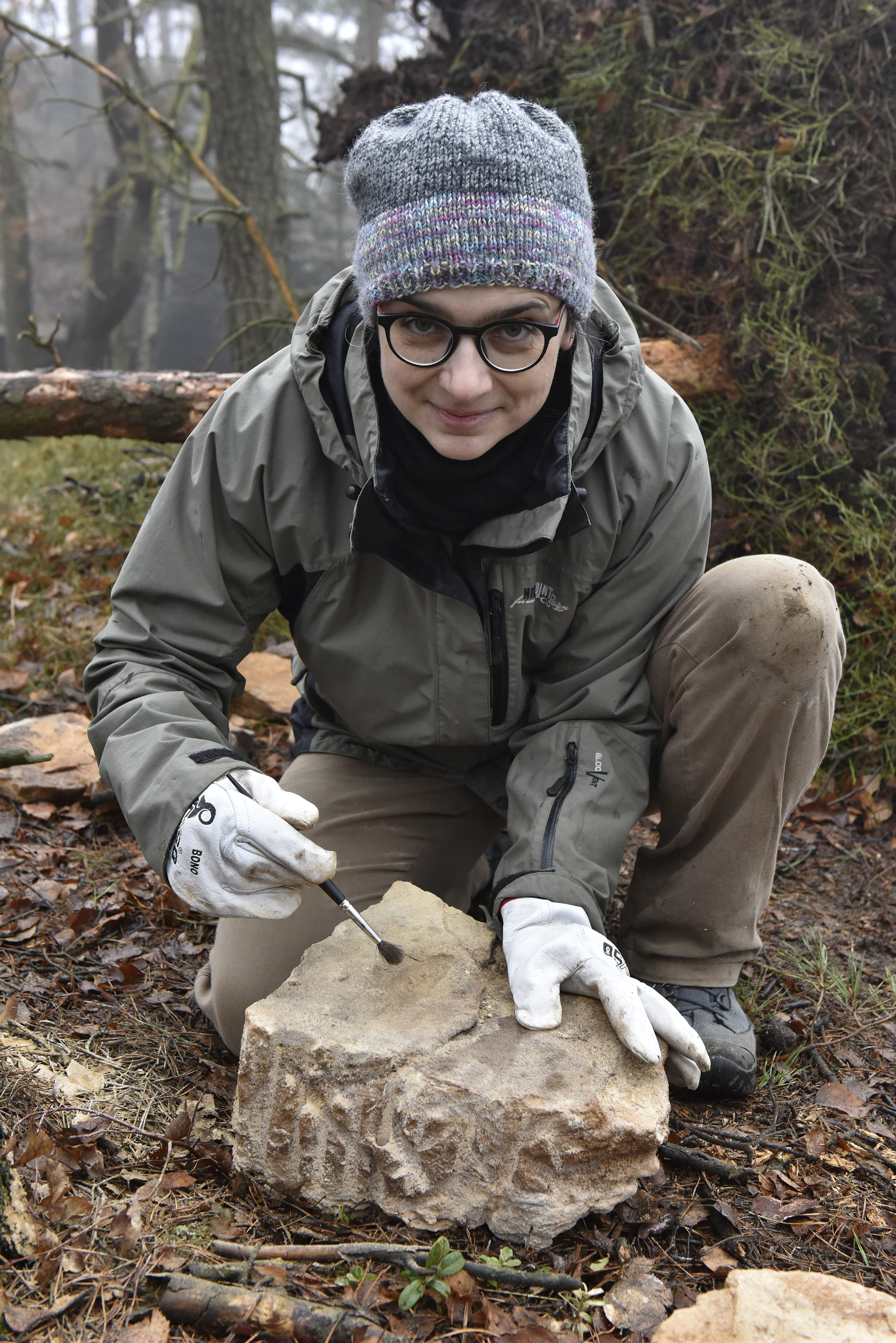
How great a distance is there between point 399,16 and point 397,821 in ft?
32.9

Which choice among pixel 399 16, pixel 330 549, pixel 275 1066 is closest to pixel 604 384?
pixel 330 549

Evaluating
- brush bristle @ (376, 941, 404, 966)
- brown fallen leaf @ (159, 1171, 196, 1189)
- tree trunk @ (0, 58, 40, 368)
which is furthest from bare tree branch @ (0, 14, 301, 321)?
tree trunk @ (0, 58, 40, 368)

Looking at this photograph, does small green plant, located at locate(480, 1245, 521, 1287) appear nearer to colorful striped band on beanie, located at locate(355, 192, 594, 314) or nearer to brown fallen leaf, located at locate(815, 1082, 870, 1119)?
brown fallen leaf, located at locate(815, 1082, 870, 1119)

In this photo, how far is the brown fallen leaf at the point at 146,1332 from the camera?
4.79 feet

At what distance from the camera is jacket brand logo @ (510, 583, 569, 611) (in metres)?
2.30

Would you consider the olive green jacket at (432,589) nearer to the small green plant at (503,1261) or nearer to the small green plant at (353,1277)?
the small green plant at (503,1261)

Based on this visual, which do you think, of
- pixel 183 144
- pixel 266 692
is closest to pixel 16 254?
pixel 183 144

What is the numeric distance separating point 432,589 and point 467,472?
0.26m

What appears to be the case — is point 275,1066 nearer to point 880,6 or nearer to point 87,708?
point 87,708

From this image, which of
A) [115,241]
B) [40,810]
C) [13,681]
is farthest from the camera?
[115,241]

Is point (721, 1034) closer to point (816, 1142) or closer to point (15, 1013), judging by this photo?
point (816, 1142)

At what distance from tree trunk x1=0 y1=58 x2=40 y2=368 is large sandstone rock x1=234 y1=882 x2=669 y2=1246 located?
1318 centimetres

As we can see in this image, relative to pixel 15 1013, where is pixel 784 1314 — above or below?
above

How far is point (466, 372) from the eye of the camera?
193 centimetres
